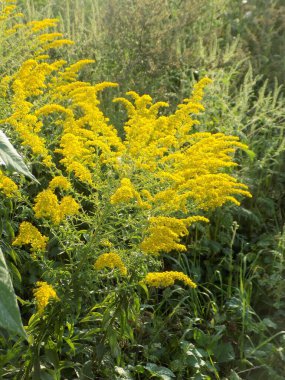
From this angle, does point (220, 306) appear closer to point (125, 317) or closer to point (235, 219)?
point (235, 219)

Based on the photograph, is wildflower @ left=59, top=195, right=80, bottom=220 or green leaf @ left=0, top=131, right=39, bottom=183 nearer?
green leaf @ left=0, top=131, right=39, bottom=183

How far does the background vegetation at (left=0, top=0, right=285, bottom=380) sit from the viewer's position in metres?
3.25

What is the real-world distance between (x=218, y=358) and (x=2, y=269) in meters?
2.22

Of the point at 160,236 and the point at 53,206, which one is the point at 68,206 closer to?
the point at 53,206

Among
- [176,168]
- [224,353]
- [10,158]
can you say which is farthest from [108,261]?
[224,353]

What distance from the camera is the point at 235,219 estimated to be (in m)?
4.46

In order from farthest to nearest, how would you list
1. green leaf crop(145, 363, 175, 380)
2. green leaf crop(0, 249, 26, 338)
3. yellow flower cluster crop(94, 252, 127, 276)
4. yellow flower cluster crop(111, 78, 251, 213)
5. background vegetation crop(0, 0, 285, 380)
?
background vegetation crop(0, 0, 285, 380) < green leaf crop(145, 363, 175, 380) < yellow flower cluster crop(111, 78, 251, 213) < yellow flower cluster crop(94, 252, 127, 276) < green leaf crop(0, 249, 26, 338)

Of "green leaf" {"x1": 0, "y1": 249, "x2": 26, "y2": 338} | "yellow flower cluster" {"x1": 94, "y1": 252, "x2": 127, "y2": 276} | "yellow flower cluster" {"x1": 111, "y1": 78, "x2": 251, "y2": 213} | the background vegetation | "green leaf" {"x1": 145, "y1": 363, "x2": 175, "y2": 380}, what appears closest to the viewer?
"green leaf" {"x1": 0, "y1": 249, "x2": 26, "y2": 338}

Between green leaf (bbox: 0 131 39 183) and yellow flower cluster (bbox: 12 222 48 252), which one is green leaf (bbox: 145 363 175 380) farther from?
green leaf (bbox: 0 131 39 183)

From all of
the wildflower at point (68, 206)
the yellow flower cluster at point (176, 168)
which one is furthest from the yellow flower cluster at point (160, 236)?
the wildflower at point (68, 206)

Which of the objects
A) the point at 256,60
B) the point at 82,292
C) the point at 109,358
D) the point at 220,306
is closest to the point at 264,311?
the point at 220,306

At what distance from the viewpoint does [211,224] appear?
4.24 m

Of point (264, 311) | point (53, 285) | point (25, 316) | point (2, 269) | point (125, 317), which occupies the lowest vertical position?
point (264, 311)

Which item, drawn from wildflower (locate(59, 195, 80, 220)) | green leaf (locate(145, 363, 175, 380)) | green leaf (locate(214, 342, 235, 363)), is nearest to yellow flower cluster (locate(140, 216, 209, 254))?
wildflower (locate(59, 195, 80, 220))
